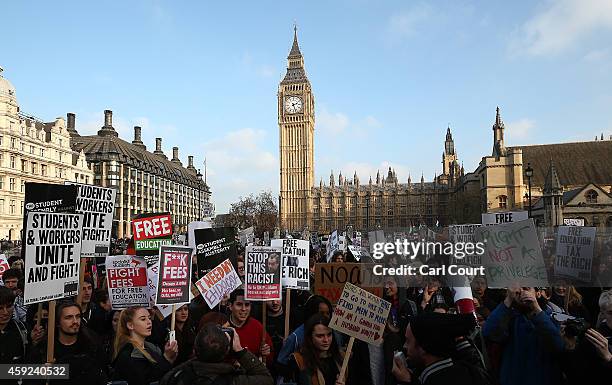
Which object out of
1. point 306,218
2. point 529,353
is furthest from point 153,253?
point 306,218

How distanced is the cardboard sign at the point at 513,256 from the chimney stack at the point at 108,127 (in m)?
73.4

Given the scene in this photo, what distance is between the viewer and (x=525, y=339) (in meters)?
3.85

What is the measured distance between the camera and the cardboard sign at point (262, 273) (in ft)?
20.8

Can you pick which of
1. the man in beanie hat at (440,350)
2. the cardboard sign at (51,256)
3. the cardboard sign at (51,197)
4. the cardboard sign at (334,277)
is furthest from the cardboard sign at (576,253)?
the cardboard sign at (51,197)

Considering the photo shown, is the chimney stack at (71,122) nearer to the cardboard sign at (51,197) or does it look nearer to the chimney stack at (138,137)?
the chimney stack at (138,137)

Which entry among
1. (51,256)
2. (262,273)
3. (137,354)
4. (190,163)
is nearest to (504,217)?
(262,273)

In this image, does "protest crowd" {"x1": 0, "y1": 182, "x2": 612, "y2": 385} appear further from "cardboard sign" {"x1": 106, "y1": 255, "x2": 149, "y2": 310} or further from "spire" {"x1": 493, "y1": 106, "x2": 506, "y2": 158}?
"spire" {"x1": 493, "y1": 106, "x2": 506, "y2": 158}

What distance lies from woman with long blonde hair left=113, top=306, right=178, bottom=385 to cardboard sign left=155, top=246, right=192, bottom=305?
1.15 m

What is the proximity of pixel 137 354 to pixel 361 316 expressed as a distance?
1.97 meters

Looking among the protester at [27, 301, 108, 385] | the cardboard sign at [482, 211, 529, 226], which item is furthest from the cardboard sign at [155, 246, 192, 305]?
the cardboard sign at [482, 211, 529, 226]

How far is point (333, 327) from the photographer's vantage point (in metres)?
4.25

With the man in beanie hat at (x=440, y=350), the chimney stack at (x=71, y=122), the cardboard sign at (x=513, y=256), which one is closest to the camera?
the man in beanie hat at (x=440, y=350)

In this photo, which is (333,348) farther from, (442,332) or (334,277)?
(334,277)

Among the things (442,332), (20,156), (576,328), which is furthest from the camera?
(20,156)
